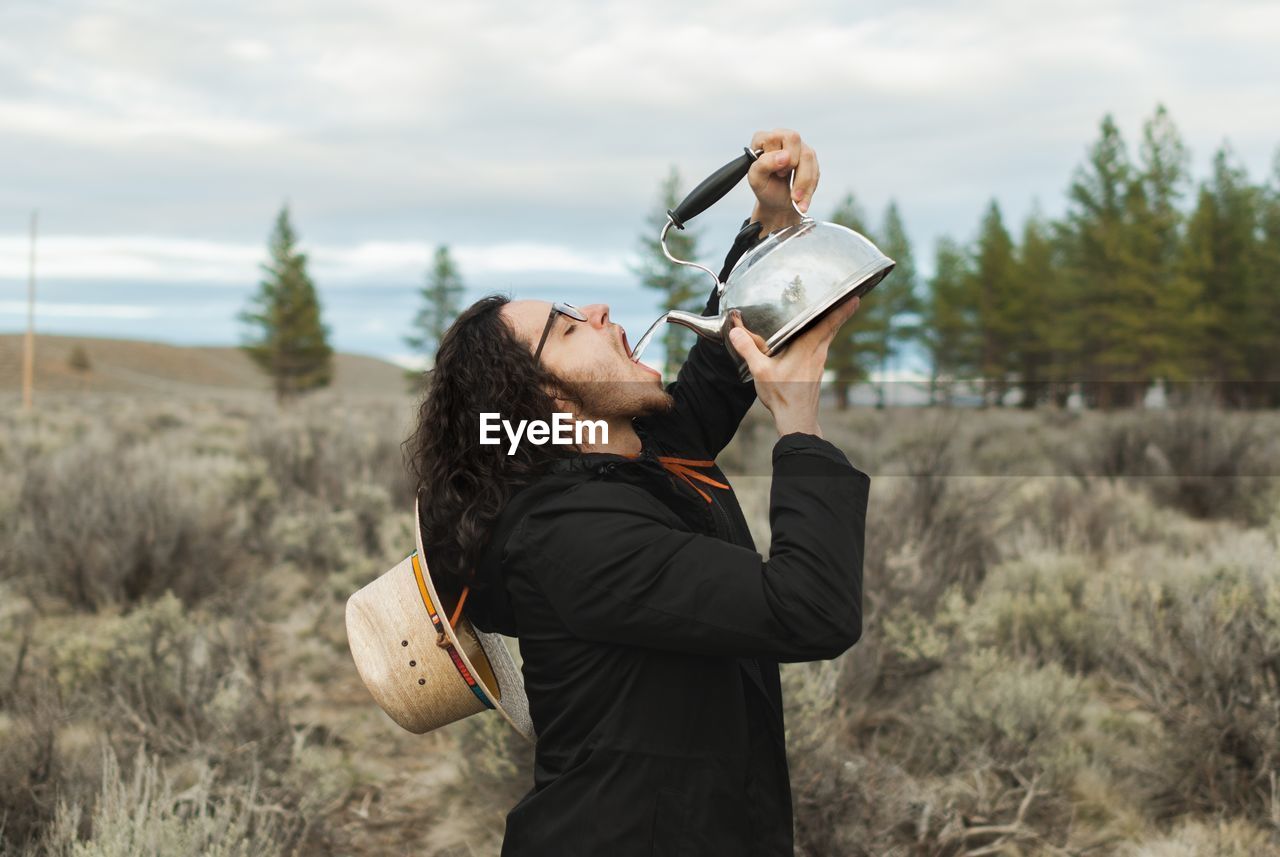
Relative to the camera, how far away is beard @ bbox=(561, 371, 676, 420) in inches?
87.7

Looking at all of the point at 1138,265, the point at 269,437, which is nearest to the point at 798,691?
the point at 269,437

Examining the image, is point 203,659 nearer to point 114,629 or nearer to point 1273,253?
point 114,629

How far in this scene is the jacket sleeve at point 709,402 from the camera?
2.75 m

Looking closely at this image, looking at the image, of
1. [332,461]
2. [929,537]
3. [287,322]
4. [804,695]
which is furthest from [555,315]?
[287,322]

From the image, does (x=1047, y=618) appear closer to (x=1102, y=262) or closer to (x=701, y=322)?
(x=701, y=322)

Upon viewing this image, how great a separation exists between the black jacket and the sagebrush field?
155cm

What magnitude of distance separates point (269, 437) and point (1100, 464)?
32.3 ft

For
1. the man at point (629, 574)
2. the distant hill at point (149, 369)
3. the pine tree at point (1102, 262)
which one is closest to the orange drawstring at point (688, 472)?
the man at point (629, 574)

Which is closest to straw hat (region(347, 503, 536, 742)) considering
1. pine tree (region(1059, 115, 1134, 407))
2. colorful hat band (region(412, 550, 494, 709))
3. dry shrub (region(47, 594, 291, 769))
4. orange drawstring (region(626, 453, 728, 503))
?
colorful hat band (region(412, 550, 494, 709))

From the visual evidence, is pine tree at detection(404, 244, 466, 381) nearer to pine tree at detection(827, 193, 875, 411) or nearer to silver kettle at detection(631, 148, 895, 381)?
pine tree at detection(827, 193, 875, 411)

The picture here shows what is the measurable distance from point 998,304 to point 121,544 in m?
47.5

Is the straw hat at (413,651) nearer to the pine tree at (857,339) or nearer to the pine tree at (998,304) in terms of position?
the pine tree at (857,339)

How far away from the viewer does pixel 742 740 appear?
205 cm
